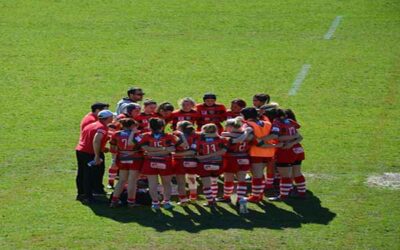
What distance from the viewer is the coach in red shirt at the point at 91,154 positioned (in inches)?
720

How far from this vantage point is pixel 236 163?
1812 cm

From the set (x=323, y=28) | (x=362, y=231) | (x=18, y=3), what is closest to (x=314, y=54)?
(x=323, y=28)

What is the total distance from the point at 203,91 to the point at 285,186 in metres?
7.92

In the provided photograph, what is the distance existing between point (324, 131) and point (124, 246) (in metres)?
8.26

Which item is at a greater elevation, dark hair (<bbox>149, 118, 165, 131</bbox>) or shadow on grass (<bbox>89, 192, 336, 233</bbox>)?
dark hair (<bbox>149, 118, 165, 131</bbox>)

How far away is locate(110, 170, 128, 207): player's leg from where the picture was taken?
18.1 meters

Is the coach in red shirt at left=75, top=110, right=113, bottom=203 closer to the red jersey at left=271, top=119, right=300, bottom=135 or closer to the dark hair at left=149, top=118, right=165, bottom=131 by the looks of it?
the dark hair at left=149, top=118, right=165, bottom=131

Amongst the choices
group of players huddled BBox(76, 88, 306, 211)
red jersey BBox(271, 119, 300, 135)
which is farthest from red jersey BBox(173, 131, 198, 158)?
red jersey BBox(271, 119, 300, 135)

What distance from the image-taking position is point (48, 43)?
2969cm

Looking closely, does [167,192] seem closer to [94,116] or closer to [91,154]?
[91,154]

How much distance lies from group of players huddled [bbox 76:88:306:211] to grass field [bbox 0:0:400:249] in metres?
0.42

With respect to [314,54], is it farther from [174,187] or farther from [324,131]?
[174,187]

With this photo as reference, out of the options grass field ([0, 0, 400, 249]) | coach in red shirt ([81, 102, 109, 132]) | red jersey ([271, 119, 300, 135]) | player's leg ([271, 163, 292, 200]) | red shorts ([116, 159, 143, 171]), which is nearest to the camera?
grass field ([0, 0, 400, 249])

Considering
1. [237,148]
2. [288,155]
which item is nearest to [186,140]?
[237,148]
